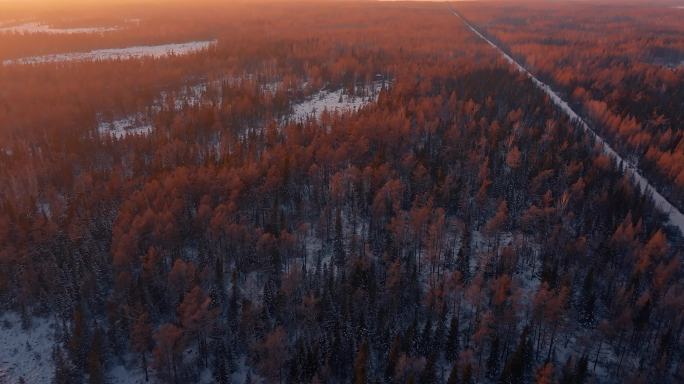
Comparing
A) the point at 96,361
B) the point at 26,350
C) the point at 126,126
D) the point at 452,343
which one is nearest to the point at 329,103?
the point at 126,126

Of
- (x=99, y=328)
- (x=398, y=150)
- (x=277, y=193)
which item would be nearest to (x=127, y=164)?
(x=277, y=193)

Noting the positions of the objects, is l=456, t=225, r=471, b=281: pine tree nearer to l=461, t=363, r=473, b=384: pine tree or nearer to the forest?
the forest

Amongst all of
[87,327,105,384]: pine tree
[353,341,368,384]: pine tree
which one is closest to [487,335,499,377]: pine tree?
[353,341,368,384]: pine tree

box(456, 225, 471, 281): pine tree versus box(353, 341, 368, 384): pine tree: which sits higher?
box(456, 225, 471, 281): pine tree

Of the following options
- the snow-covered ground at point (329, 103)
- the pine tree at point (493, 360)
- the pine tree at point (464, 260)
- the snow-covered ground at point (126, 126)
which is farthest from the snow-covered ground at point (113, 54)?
the pine tree at point (493, 360)

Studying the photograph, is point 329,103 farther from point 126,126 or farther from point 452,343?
point 452,343

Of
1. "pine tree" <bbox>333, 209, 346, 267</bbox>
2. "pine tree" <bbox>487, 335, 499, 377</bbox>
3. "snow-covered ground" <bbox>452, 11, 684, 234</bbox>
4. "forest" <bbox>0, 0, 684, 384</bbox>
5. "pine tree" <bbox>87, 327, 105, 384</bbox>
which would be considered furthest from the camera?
"snow-covered ground" <bbox>452, 11, 684, 234</bbox>

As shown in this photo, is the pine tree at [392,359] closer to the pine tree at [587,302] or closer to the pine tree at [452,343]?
the pine tree at [452,343]
